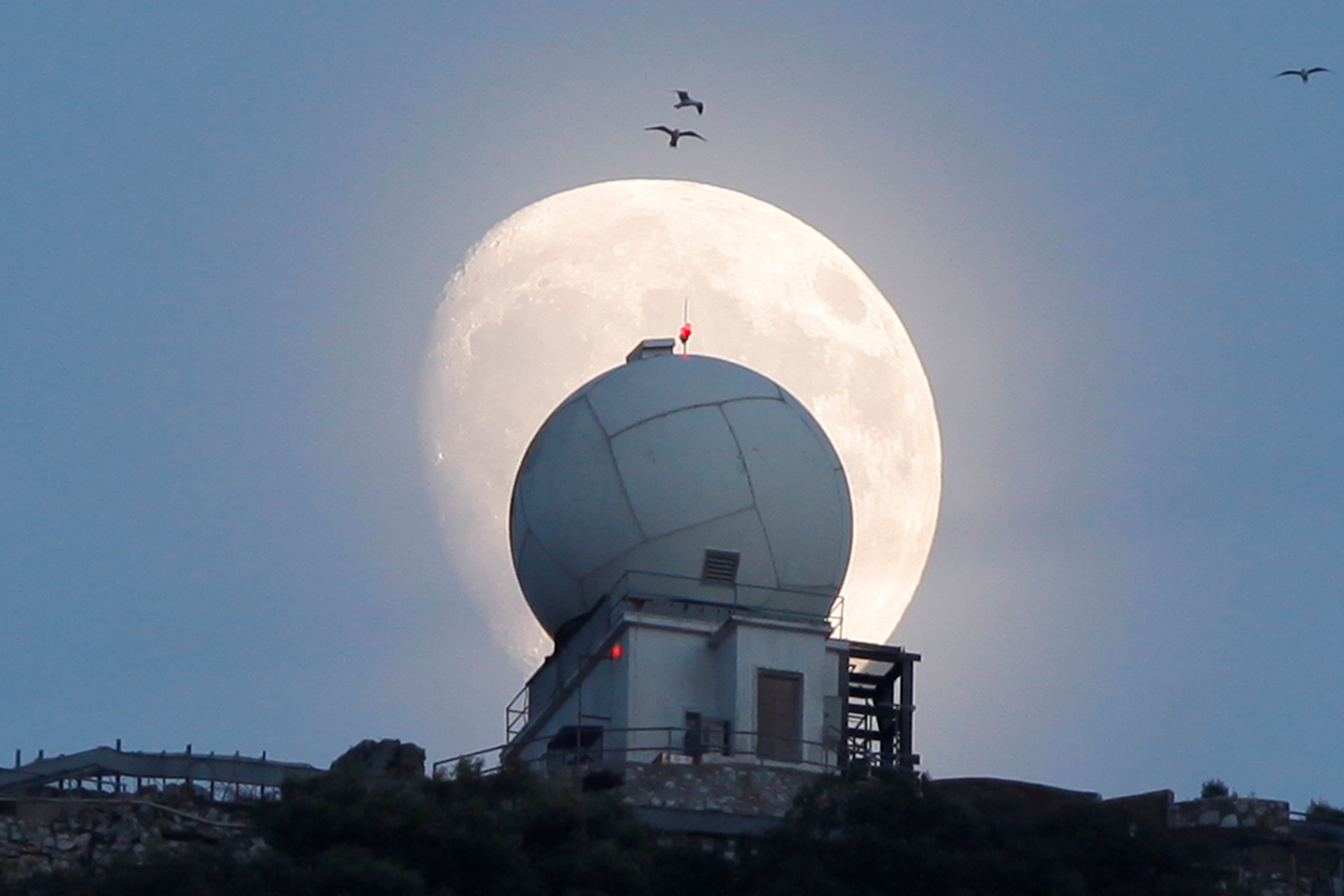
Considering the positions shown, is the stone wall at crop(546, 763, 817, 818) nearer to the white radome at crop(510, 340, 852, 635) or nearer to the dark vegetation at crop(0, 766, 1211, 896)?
the dark vegetation at crop(0, 766, 1211, 896)

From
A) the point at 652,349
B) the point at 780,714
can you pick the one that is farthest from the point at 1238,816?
the point at 652,349

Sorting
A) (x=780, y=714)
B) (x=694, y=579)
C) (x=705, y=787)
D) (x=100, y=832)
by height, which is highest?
(x=694, y=579)

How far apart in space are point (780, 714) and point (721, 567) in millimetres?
2634

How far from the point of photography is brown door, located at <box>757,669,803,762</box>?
4203 centimetres

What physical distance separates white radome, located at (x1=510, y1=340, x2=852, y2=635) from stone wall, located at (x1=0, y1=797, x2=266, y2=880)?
27.0ft

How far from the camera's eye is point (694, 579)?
43.2 m

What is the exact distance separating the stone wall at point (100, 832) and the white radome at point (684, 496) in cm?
824

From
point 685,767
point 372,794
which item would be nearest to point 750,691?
point 685,767

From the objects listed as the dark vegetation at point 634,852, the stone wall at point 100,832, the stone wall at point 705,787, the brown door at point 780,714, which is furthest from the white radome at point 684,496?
the stone wall at point 100,832

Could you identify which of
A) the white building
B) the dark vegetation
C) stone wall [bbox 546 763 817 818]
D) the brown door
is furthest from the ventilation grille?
the dark vegetation

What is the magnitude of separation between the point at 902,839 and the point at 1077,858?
230 cm

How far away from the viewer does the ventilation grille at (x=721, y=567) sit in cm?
4319

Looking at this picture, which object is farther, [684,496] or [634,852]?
[684,496]

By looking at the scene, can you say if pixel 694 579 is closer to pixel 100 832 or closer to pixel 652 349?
pixel 652 349
